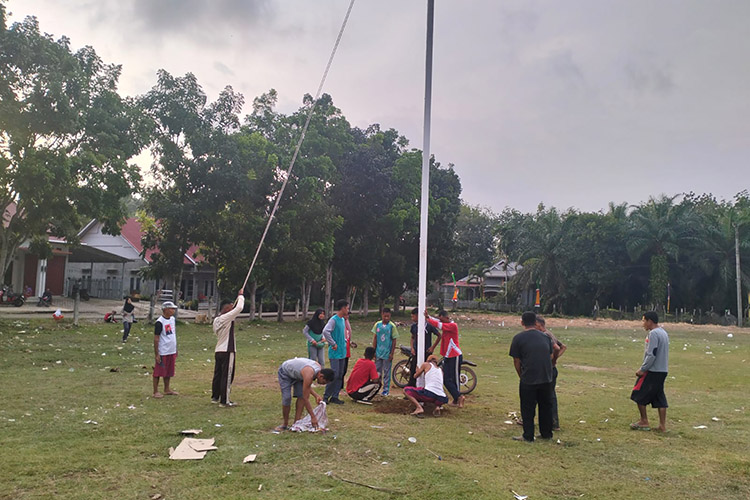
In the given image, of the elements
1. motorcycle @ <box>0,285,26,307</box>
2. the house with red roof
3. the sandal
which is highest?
the house with red roof

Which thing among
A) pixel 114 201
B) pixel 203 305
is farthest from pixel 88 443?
pixel 203 305

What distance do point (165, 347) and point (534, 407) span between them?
6.02 m

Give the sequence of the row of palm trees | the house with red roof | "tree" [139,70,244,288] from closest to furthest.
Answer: "tree" [139,70,244,288]
the house with red roof
the row of palm trees

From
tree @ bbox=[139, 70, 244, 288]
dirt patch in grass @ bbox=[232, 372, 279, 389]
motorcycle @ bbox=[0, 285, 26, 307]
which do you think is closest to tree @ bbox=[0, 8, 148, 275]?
tree @ bbox=[139, 70, 244, 288]

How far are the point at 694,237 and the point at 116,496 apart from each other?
168ft

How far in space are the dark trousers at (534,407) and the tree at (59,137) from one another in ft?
54.4

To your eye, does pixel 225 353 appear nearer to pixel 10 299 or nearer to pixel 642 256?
pixel 10 299

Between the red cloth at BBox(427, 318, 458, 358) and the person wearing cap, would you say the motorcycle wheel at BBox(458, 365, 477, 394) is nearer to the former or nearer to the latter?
the red cloth at BBox(427, 318, 458, 358)

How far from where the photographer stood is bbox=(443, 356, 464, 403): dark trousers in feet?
31.9

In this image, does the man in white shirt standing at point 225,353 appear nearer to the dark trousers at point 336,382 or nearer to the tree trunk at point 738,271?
the dark trousers at point 336,382

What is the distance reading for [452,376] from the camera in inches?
384

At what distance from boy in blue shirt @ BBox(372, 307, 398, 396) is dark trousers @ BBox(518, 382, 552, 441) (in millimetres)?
3184

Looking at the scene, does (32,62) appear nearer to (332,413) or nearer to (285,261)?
(285,261)

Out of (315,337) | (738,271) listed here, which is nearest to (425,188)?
(315,337)
